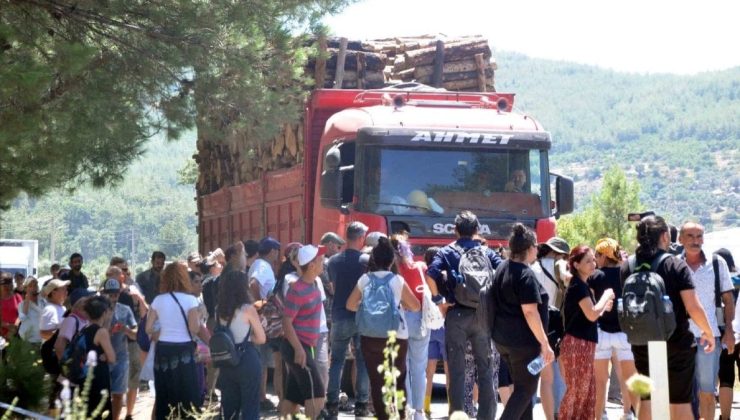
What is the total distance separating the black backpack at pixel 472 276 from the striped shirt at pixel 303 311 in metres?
1.29

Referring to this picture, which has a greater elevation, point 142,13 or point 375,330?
point 142,13

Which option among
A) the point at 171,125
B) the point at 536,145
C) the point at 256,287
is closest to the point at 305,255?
the point at 256,287

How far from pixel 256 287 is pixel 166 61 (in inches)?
97.7

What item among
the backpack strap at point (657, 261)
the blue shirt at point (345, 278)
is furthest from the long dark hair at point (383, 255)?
the backpack strap at point (657, 261)

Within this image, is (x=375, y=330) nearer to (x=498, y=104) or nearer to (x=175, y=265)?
(x=175, y=265)

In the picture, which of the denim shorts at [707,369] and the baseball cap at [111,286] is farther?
the baseball cap at [111,286]

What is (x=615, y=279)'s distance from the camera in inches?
457

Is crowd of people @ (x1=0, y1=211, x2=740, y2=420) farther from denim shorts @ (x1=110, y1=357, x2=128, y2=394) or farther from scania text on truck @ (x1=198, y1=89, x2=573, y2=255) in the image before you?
scania text on truck @ (x1=198, y1=89, x2=573, y2=255)

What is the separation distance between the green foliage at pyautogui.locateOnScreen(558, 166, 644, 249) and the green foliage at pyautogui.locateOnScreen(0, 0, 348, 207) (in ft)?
242

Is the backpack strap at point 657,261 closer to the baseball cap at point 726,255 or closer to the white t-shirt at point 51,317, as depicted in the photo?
the baseball cap at point 726,255

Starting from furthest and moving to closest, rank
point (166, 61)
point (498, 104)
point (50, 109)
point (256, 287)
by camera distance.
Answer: point (498, 104)
point (256, 287)
point (166, 61)
point (50, 109)

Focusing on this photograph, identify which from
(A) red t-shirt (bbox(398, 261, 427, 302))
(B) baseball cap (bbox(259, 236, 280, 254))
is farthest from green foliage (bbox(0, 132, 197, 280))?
(A) red t-shirt (bbox(398, 261, 427, 302))

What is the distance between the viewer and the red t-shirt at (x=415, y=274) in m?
11.9

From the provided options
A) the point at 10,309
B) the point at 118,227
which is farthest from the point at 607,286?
the point at 118,227
